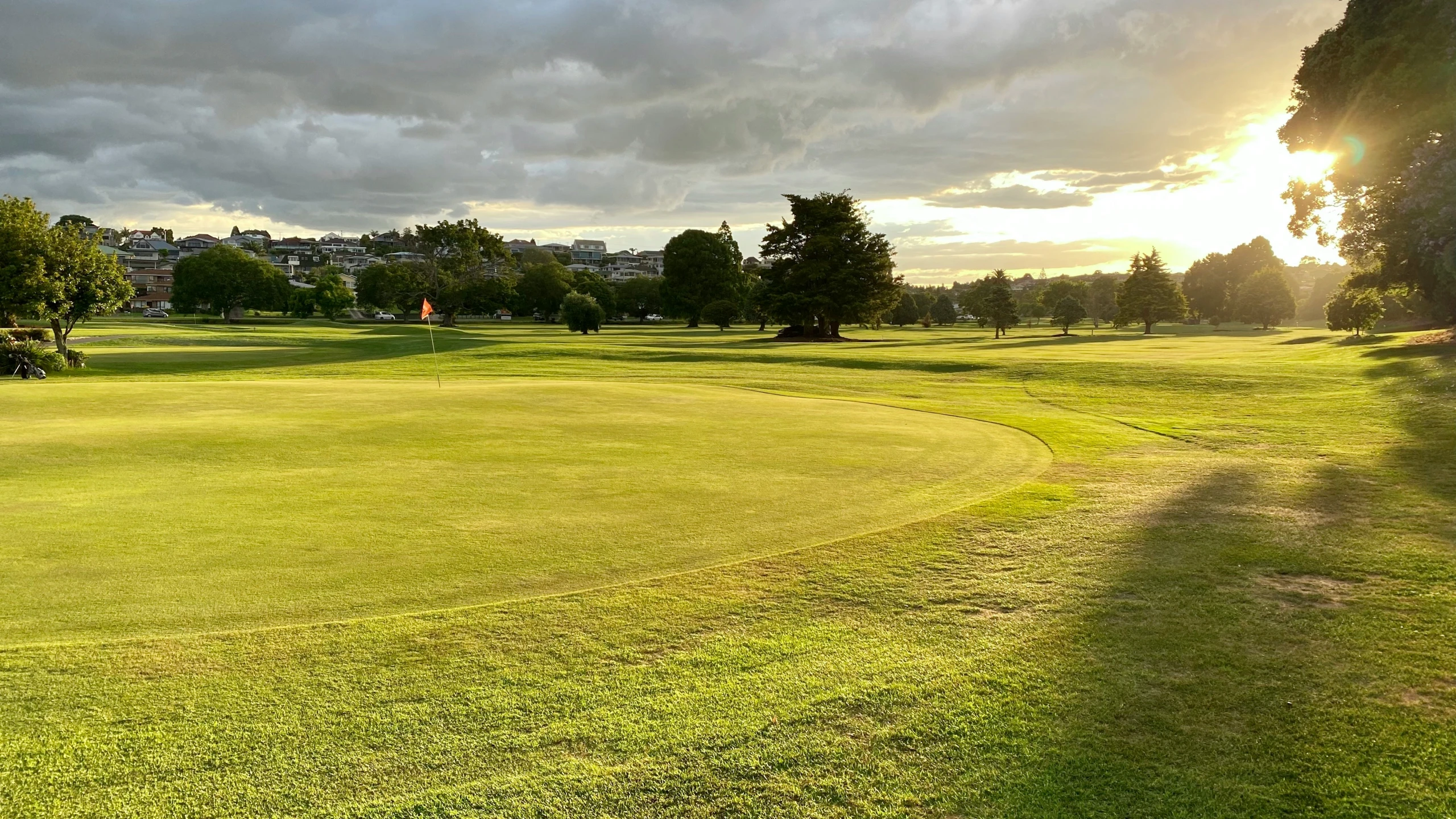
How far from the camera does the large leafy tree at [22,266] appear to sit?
34.2 m

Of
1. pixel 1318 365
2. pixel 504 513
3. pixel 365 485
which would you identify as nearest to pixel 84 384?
pixel 365 485

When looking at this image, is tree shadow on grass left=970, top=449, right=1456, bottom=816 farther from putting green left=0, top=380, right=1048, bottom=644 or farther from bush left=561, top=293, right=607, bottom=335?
bush left=561, top=293, right=607, bottom=335

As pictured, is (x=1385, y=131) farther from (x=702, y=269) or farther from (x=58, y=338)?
(x=702, y=269)

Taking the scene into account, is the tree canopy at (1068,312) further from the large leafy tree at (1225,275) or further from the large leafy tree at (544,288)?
the large leafy tree at (544,288)

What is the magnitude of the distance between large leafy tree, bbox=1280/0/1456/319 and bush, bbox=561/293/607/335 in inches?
2332

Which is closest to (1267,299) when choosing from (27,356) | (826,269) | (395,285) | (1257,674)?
(826,269)

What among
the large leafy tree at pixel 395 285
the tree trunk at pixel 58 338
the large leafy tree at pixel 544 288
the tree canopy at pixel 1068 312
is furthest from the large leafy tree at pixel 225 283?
the tree canopy at pixel 1068 312

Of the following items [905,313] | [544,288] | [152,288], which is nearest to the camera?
[544,288]

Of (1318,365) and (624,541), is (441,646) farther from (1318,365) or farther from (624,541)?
(1318,365)

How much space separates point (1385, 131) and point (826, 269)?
150ft

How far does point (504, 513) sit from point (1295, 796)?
290 inches

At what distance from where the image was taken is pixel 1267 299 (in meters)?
101

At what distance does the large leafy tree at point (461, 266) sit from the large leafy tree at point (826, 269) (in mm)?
36377

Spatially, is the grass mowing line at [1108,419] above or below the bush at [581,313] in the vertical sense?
below
